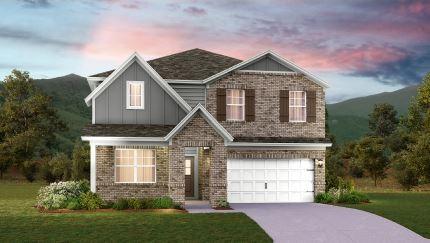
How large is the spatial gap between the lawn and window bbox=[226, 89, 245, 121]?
8.05 m

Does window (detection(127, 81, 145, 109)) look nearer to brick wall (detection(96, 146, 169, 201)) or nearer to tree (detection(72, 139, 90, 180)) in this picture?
brick wall (detection(96, 146, 169, 201))

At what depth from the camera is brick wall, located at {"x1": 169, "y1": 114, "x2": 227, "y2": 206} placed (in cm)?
2725

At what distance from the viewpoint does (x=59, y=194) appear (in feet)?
88.0

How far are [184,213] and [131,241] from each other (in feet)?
23.1

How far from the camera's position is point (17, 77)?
222 ft

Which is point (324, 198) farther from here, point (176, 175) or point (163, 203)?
point (163, 203)

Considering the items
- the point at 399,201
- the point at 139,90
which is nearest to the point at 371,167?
the point at 399,201

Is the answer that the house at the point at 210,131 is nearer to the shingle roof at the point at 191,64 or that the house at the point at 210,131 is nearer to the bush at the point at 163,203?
the shingle roof at the point at 191,64

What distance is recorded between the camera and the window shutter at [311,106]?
32.0m

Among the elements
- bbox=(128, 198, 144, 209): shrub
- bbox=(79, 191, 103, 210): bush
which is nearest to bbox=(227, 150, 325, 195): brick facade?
bbox=(128, 198, 144, 209): shrub

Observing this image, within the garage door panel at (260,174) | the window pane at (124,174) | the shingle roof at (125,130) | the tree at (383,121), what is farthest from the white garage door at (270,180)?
the tree at (383,121)

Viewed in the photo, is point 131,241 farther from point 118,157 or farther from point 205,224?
point 118,157

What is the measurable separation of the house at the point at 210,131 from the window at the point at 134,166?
5 cm

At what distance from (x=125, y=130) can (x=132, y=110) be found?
149 centimetres
